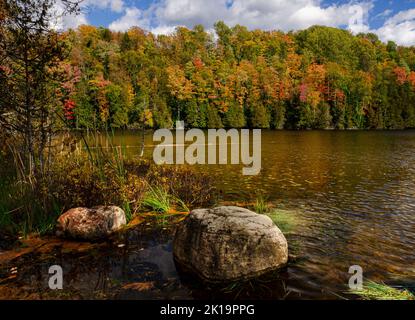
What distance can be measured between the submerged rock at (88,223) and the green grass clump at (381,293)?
17.3 ft

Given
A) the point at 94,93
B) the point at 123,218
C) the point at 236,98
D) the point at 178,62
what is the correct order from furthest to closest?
1. the point at 178,62
2. the point at 236,98
3. the point at 94,93
4. the point at 123,218

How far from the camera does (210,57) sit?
97.0 m

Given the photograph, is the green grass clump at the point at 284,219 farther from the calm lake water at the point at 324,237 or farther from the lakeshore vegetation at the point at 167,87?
the lakeshore vegetation at the point at 167,87

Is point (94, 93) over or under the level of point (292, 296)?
over

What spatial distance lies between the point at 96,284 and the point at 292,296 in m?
3.27

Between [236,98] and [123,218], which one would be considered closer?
[123,218]

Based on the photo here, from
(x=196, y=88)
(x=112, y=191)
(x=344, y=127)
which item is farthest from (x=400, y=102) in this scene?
(x=112, y=191)

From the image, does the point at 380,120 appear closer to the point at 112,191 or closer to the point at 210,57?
the point at 210,57

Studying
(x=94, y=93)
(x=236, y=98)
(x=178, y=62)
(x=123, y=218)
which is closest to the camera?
(x=123, y=218)

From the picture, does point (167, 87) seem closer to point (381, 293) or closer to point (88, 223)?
point (88, 223)

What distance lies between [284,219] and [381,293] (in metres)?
4.30

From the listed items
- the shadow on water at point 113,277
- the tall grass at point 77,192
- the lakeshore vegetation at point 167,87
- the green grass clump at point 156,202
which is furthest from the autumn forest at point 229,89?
the shadow on water at point 113,277

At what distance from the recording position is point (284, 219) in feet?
31.0

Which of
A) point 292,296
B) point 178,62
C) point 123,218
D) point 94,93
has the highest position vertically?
point 178,62
